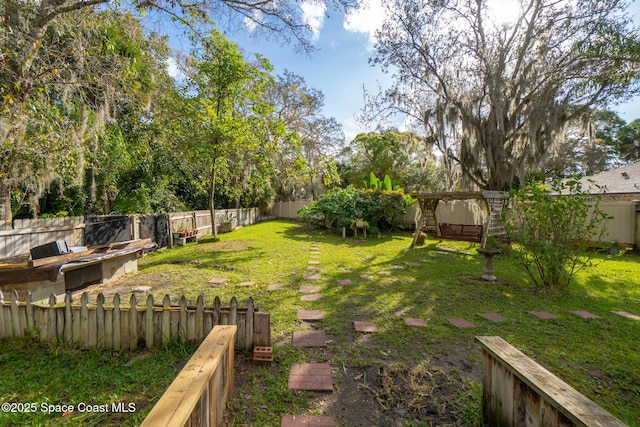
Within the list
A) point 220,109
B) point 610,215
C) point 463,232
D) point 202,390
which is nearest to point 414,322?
point 202,390

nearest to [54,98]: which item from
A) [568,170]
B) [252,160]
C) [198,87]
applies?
[198,87]

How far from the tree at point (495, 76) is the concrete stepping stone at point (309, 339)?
26.4 feet

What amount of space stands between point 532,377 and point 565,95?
362 inches

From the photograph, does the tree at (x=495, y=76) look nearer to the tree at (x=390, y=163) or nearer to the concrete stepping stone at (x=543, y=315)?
the concrete stepping stone at (x=543, y=315)

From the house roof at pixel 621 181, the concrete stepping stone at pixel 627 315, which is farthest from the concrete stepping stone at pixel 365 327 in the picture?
the house roof at pixel 621 181

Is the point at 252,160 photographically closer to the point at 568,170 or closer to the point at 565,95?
the point at 565,95

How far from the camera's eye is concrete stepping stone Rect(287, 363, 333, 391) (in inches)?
83.2

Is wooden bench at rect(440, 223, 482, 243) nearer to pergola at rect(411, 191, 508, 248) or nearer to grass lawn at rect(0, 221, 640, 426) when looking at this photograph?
pergola at rect(411, 191, 508, 248)

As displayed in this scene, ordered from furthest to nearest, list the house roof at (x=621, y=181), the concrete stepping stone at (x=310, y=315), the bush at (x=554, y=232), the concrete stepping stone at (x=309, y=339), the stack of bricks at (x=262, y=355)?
the house roof at (x=621, y=181) < the bush at (x=554, y=232) < the concrete stepping stone at (x=310, y=315) < the concrete stepping stone at (x=309, y=339) < the stack of bricks at (x=262, y=355)

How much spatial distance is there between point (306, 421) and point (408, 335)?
1642mm

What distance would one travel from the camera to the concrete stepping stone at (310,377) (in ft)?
6.93

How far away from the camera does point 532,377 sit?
1.39 metres

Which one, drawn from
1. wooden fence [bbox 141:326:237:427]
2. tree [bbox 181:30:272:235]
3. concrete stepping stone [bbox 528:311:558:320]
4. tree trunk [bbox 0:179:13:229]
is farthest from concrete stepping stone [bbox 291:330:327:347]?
tree [bbox 181:30:272:235]

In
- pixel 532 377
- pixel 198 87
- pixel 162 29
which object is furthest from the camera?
pixel 198 87
